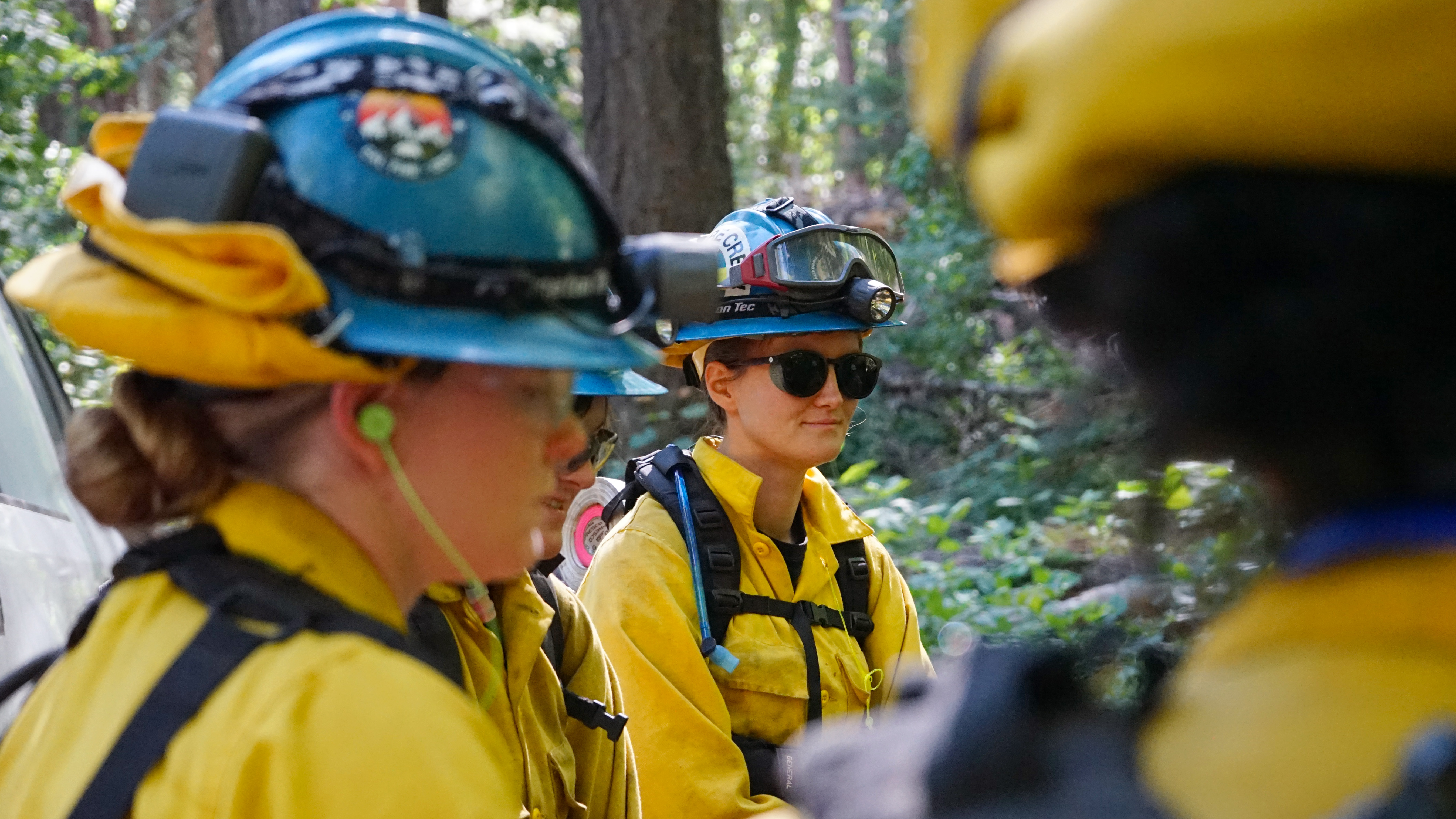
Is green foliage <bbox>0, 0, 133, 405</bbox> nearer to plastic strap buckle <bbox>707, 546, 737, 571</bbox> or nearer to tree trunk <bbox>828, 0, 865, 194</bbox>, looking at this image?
plastic strap buckle <bbox>707, 546, 737, 571</bbox>

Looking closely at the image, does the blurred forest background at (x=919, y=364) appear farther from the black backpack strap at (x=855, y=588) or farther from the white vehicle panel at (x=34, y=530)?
the white vehicle panel at (x=34, y=530)

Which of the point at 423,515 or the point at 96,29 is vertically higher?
the point at 96,29

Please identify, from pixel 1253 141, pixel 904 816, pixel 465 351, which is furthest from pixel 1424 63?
pixel 465 351

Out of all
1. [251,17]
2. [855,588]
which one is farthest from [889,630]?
[251,17]

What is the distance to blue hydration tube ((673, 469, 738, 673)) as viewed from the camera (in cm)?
310

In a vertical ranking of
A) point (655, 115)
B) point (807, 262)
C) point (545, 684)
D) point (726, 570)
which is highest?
point (655, 115)

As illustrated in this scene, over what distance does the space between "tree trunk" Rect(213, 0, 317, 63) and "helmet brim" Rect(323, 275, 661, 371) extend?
285 inches

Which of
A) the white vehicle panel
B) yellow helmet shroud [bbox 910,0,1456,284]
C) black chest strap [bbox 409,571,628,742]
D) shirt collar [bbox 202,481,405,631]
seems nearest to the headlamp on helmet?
shirt collar [bbox 202,481,405,631]

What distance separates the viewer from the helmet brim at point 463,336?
1.48 meters

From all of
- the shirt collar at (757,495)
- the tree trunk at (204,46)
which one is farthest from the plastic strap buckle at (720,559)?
the tree trunk at (204,46)

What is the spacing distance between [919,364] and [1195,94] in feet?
33.9

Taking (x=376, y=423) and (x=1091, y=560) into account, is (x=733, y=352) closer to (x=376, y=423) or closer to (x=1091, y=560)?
(x=376, y=423)

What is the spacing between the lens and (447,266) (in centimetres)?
151

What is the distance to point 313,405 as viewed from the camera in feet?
5.13
